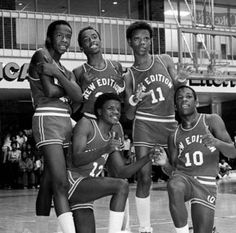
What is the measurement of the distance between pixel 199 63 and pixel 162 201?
115 inches

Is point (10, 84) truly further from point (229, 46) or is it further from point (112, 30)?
point (229, 46)

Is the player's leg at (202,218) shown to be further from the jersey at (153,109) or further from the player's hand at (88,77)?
the player's hand at (88,77)

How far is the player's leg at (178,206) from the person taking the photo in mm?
4582

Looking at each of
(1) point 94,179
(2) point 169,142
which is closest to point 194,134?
(2) point 169,142

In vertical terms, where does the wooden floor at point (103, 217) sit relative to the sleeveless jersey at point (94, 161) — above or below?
below

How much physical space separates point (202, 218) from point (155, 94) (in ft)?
4.27

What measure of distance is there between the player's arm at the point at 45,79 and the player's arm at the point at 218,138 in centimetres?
130

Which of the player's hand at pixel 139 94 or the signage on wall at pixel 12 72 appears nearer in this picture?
the player's hand at pixel 139 94

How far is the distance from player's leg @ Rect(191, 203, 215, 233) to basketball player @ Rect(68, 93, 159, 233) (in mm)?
622

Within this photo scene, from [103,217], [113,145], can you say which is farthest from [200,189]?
[103,217]

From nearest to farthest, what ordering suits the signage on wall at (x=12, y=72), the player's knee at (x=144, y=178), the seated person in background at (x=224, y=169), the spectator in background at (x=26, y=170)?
the player's knee at (x=144, y=178) → the signage on wall at (x=12, y=72) → the spectator in background at (x=26, y=170) → the seated person in background at (x=224, y=169)

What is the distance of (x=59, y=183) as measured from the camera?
4.57 m

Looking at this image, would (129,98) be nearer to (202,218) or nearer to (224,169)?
(202,218)

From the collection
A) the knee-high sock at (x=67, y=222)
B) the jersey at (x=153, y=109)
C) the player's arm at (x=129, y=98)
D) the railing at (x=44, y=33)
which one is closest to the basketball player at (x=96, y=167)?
the knee-high sock at (x=67, y=222)
